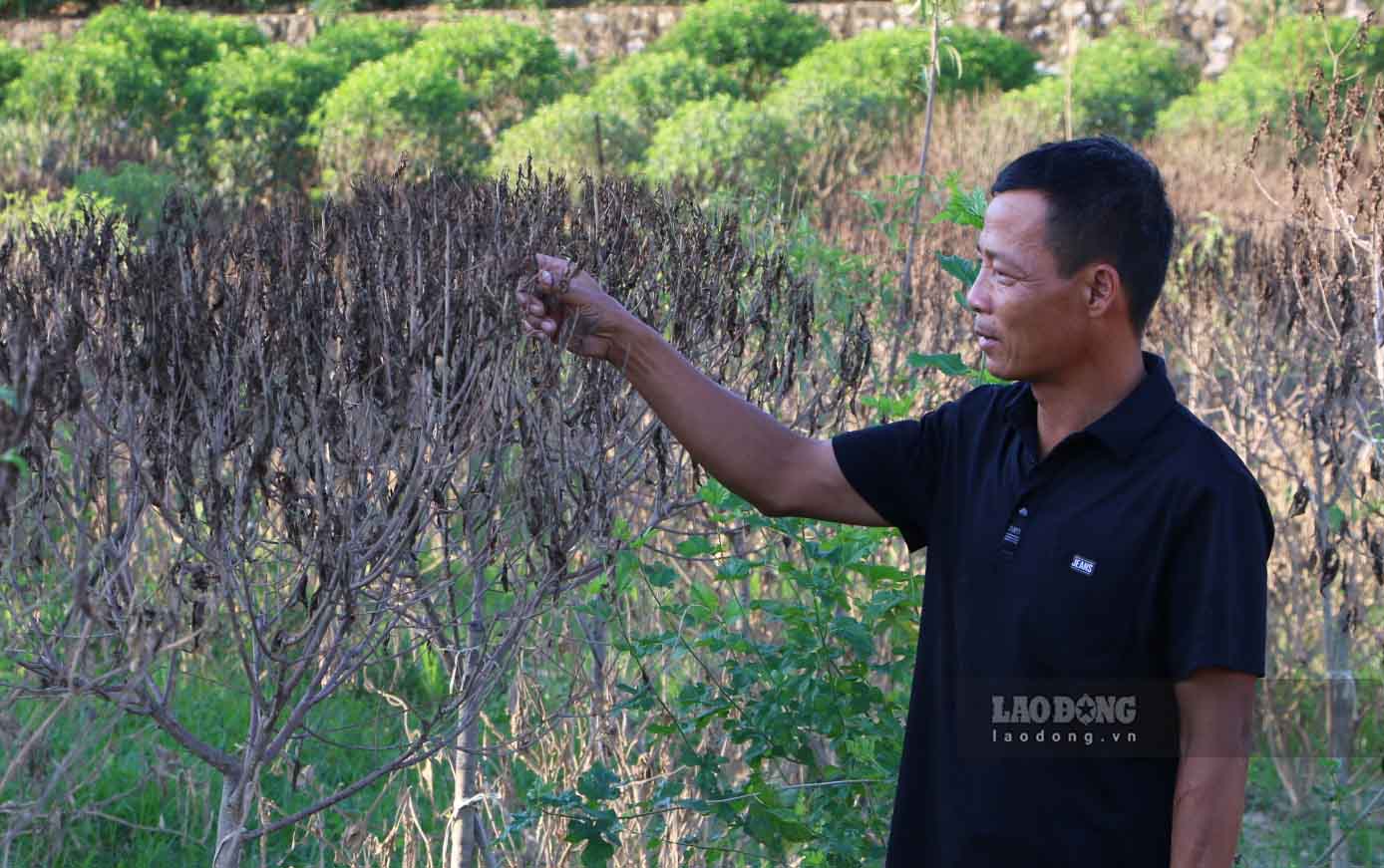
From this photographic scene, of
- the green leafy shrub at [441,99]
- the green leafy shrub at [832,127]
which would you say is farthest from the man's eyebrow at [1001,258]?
the green leafy shrub at [832,127]

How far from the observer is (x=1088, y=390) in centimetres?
208

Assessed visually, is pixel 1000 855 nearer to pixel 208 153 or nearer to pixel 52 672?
pixel 52 672

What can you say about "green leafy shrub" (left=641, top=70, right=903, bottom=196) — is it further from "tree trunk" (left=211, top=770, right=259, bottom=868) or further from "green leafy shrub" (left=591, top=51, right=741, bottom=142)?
"tree trunk" (left=211, top=770, right=259, bottom=868)

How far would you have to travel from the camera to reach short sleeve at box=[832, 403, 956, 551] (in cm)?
230

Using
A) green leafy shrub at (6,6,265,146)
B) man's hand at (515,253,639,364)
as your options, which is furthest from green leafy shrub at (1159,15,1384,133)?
man's hand at (515,253,639,364)

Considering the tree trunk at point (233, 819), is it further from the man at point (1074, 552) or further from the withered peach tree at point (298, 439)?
the man at point (1074, 552)

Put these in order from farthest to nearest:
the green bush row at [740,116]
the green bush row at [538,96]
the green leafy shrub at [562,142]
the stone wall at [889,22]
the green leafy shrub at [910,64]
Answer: the stone wall at [889,22], the green leafy shrub at [910,64], the green bush row at [538,96], the green leafy shrub at [562,142], the green bush row at [740,116]

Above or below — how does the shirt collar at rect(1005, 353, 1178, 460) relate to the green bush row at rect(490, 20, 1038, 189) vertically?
below

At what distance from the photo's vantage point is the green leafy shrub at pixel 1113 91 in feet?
41.0

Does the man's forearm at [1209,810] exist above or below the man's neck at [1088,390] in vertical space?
below

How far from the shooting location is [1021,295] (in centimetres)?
207

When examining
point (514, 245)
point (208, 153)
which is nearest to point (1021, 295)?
point (514, 245)

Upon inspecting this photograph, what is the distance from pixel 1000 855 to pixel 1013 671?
0.76 ft

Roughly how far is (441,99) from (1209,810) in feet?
36.1
